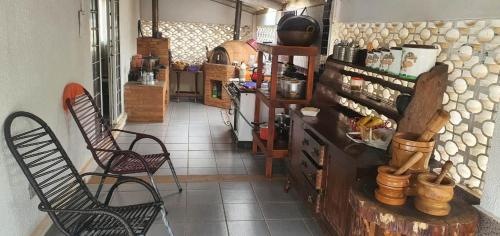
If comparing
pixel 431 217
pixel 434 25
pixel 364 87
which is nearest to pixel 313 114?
pixel 364 87

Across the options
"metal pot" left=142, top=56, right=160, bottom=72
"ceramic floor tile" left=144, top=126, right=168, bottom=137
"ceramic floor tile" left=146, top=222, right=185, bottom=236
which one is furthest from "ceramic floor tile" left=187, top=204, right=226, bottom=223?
"metal pot" left=142, top=56, right=160, bottom=72

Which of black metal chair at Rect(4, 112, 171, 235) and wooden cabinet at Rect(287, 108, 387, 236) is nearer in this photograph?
black metal chair at Rect(4, 112, 171, 235)

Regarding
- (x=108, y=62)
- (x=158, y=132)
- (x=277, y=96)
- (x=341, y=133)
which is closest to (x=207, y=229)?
(x=341, y=133)

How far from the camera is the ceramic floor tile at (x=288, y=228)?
2.74 metres

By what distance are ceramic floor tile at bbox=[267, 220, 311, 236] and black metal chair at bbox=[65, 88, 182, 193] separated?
91cm

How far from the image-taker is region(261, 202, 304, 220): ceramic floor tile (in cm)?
298

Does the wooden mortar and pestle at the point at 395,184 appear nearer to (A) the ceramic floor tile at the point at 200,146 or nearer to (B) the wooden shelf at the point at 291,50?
(B) the wooden shelf at the point at 291,50

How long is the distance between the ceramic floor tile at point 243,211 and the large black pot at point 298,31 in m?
1.52

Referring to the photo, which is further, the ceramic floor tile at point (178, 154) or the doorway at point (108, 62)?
the doorway at point (108, 62)

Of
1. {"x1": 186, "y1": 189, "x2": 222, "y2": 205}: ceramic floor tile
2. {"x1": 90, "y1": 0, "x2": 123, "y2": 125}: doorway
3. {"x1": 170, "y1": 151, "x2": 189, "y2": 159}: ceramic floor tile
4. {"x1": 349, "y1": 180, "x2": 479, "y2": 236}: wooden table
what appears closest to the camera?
{"x1": 349, "y1": 180, "x2": 479, "y2": 236}: wooden table

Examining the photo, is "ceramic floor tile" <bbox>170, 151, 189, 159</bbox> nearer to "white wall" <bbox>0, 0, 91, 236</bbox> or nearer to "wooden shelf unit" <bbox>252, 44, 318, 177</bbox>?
"wooden shelf unit" <bbox>252, 44, 318, 177</bbox>

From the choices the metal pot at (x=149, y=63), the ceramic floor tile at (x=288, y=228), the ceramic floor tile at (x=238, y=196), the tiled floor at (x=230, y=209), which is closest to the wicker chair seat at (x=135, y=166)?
the tiled floor at (x=230, y=209)

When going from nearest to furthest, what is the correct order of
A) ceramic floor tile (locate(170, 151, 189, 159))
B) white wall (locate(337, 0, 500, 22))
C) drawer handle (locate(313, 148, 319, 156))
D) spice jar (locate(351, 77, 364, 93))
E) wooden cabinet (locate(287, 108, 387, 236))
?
white wall (locate(337, 0, 500, 22)) < wooden cabinet (locate(287, 108, 387, 236)) < drawer handle (locate(313, 148, 319, 156)) < spice jar (locate(351, 77, 364, 93)) < ceramic floor tile (locate(170, 151, 189, 159))

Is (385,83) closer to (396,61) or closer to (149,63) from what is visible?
(396,61)
